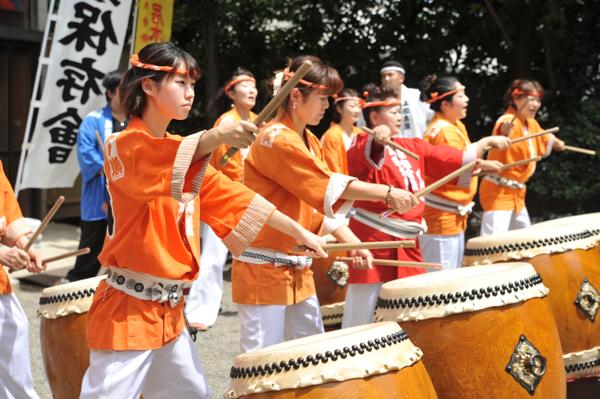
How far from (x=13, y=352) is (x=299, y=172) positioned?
1.18m

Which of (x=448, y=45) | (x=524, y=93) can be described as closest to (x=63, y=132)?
(x=524, y=93)

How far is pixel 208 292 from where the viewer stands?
5.52 metres

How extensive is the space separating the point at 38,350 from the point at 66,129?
91.1 inches

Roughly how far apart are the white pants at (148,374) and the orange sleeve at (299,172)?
0.79m

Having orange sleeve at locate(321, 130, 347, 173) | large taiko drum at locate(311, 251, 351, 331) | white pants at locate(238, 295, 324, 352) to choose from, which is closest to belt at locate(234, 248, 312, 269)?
white pants at locate(238, 295, 324, 352)

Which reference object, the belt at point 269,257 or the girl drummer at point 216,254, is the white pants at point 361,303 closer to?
the belt at point 269,257

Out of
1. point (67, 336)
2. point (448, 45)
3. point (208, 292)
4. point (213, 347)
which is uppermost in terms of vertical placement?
point (448, 45)

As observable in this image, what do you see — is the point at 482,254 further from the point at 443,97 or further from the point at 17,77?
the point at 17,77

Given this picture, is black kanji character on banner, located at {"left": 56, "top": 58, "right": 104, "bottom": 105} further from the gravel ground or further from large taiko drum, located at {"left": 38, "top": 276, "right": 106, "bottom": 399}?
large taiko drum, located at {"left": 38, "top": 276, "right": 106, "bottom": 399}

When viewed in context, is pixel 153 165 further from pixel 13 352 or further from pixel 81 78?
pixel 81 78

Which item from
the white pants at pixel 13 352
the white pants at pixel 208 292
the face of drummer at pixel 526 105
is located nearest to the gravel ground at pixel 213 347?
the white pants at pixel 208 292

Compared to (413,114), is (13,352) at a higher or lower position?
lower

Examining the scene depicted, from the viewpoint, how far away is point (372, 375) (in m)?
2.53

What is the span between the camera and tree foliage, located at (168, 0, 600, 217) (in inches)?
378
